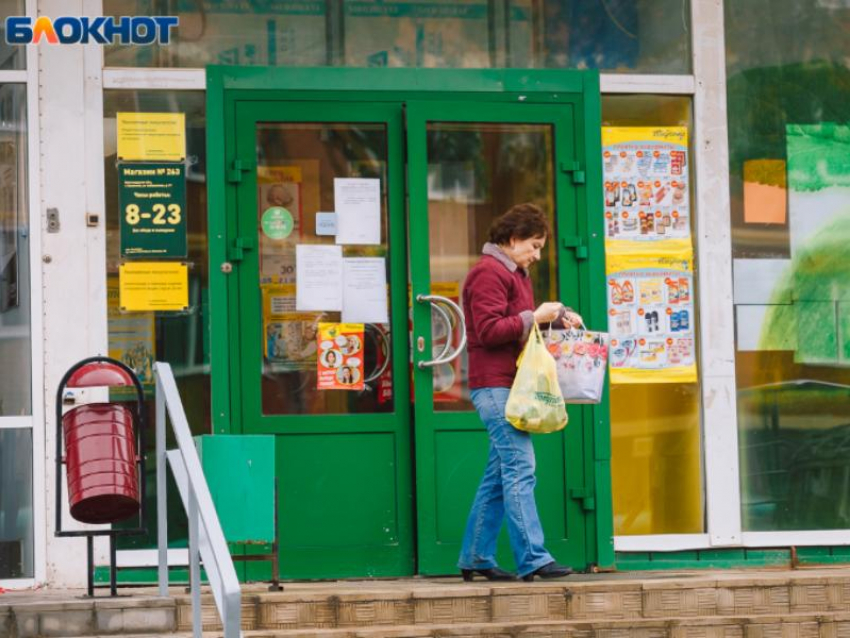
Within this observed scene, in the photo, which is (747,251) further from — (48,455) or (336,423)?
(48,455)

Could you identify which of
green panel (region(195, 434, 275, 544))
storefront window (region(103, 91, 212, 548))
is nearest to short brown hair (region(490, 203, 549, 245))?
green panel (region(195, 434, 275, 544))

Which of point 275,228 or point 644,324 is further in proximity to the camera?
point 644,324

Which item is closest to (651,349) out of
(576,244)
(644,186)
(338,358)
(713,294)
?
(713,294)

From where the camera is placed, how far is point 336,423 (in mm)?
9141

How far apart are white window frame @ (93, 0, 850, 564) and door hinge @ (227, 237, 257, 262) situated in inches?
77.6

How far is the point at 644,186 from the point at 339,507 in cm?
223

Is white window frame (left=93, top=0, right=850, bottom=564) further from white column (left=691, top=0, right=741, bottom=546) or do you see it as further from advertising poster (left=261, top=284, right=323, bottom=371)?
advertising poster (left=261, top=284, right=323, bottom=371)

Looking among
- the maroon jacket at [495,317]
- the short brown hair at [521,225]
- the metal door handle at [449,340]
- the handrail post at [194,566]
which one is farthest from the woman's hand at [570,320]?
the handrail post at [194,566]

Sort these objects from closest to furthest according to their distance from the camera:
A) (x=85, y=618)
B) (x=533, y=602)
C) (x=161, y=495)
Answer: (x=85, y=618), (x=161, y=495), (x=533, y=602)

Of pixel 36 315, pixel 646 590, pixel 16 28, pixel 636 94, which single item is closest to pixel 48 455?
pixel 36 315

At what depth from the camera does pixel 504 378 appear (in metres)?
8.45

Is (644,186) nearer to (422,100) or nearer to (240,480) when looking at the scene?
(422,100)

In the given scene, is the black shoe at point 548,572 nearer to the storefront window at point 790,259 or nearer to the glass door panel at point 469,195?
the glass door panel at point 469,195

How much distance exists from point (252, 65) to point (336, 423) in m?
1.79
